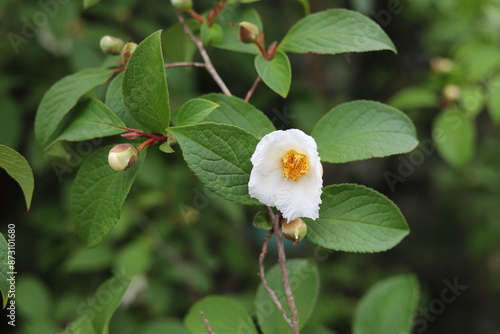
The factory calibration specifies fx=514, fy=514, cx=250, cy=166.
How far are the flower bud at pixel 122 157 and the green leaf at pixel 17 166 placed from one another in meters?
0.14

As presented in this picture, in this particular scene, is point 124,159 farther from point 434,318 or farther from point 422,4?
point 434,318

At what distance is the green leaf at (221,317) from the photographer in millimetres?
1079

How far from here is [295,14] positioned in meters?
2.63

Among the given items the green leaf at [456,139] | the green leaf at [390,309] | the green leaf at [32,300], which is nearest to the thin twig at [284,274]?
the green leaf at [390,309]

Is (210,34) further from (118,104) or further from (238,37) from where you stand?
(118,104)

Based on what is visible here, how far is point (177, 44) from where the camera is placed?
1277mm

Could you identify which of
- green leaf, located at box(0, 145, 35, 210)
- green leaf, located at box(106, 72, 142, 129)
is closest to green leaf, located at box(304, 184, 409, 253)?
green leaf, located at box(106, 72, 142, 129)

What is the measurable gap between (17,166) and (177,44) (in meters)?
0.55

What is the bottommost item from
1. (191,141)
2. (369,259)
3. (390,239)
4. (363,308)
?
(369,259)

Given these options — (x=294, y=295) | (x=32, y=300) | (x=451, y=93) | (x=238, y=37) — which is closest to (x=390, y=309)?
(x=294, y=295)

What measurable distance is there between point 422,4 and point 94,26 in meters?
1.60

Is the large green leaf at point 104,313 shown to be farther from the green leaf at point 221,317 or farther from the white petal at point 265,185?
the white petal at point 265,185

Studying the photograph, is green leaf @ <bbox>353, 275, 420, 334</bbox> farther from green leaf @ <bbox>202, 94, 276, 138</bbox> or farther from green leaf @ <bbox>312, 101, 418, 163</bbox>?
green leaf @ <bbox>202, 94, 276, 138</bbox>

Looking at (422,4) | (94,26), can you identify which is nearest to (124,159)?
(94,26)
